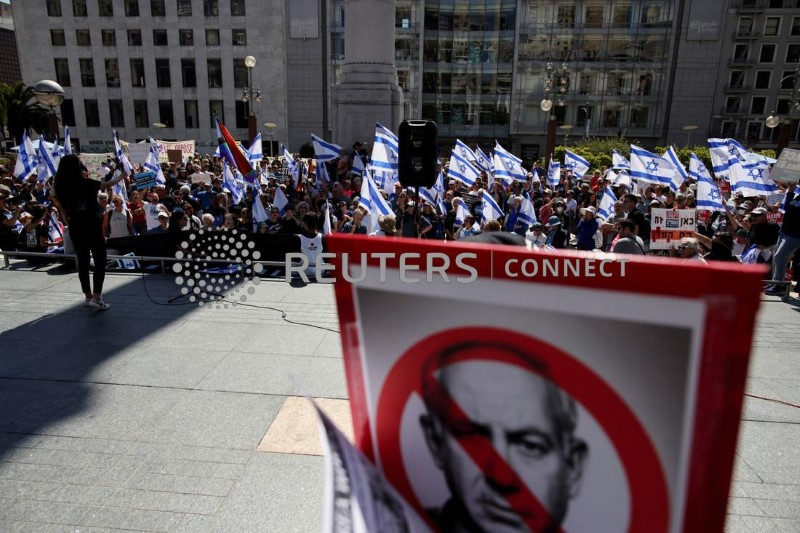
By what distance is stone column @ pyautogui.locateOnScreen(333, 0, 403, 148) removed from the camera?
64.8 ft

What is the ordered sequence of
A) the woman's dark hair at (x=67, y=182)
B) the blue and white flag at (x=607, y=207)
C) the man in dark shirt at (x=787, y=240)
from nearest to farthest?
the woman's dark hair at (x=67, y=182) → the man in dark shirt at (x=787, y=240) → the blue and white flag at (x=607, y=207)

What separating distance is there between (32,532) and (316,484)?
157cm

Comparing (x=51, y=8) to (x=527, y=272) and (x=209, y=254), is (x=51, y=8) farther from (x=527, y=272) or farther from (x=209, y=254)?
(x=527, y=272)

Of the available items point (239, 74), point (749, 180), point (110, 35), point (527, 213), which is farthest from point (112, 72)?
point (749, 180)

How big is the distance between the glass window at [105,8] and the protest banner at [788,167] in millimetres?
61633

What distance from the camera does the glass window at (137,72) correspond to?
177 feet

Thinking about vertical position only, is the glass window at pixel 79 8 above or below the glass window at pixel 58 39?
above

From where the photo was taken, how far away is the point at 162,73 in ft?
177

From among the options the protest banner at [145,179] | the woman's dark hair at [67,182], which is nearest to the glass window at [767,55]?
the protest banner at [145,179]

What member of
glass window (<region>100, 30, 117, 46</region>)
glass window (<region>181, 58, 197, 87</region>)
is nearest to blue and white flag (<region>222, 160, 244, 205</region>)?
glass window (<region>181, 58, 197, 87</region>)

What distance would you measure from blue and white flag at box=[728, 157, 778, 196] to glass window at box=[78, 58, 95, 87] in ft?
201

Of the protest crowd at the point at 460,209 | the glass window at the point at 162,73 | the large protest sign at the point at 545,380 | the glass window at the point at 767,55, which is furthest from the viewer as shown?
the glass window at the point at 162,73

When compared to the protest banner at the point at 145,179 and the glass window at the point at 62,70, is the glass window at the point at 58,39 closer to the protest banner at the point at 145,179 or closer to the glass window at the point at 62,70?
the glass window at the point at 62,70

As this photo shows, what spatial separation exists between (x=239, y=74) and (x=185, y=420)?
55674 millimetres
